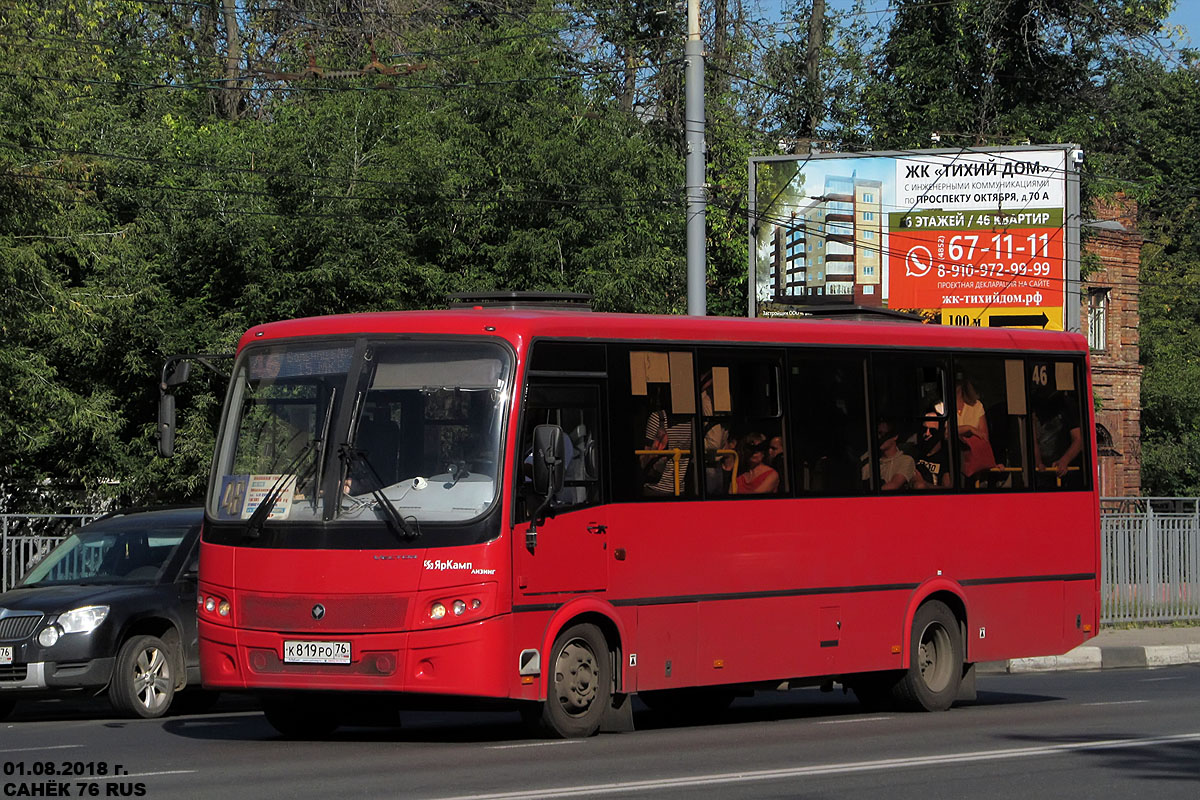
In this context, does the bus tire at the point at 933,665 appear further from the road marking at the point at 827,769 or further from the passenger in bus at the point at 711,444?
the road marking at the point at 827,769

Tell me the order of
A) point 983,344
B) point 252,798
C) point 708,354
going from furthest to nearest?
point 983,344 < point 708,354 < point 252,798

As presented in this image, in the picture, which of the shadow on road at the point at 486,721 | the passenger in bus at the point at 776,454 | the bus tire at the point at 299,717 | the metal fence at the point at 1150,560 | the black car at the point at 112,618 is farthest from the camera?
the metal fence at the point at 1150,560

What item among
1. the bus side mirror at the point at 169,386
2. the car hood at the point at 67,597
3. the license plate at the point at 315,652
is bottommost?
the license plate at the point at 315,652

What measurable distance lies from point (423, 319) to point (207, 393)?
13.3 m

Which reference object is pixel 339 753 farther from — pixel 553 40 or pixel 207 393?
pixel 553 40

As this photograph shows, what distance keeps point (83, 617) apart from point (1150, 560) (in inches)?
683

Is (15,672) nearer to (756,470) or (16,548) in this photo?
(16,548)

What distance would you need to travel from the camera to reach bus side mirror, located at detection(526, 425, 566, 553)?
1201 cm

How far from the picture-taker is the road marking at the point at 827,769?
9398mm

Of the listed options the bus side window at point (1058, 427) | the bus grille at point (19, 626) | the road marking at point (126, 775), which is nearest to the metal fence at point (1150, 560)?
the bus side window at point (1058, 427)

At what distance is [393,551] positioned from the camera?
1184 centimetres

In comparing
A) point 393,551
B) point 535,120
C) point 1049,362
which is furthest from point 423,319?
point 535,120

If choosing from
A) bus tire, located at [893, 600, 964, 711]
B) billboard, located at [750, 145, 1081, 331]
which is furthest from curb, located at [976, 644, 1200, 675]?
billboard, located at [750, 145, 1081, 331]

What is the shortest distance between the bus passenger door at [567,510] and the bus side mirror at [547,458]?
118mm
